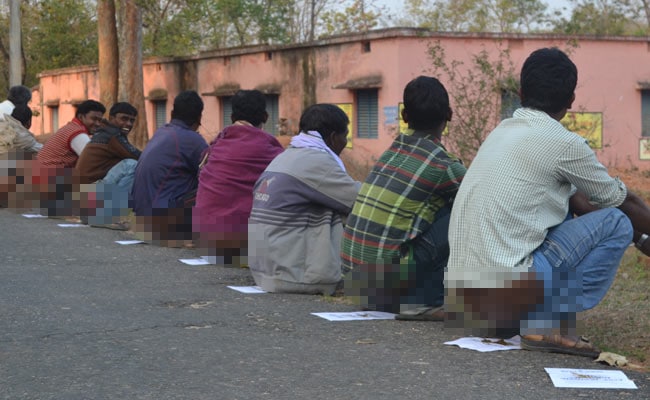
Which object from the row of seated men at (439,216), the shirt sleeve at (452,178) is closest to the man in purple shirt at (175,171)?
the row of seated men at (439,216)

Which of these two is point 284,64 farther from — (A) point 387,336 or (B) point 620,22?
(B) point 620,22

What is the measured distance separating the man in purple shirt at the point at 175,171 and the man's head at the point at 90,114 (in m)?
2.88

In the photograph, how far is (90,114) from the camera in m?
12.5

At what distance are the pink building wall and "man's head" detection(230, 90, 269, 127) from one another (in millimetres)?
11665

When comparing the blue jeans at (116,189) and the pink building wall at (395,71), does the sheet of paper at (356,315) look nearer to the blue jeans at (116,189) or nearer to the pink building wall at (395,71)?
the blue jeans at (116,189)

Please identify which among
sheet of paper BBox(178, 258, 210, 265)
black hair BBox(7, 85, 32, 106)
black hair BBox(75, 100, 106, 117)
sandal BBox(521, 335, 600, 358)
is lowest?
sheet of paper BBox(178, 258, 210, 265)

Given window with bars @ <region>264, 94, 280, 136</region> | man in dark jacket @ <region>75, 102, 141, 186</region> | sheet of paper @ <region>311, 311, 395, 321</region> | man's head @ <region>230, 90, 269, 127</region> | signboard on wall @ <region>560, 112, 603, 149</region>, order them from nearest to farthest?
sheet of paper @ <region>311, 311, 395, 321</region>
man's head @ <region>230, 90, 269, 127</region>
man in dark jacket @ <region>75, 102, 141, 186</region>
signboard on wall @ <region>560, 112, 603, 149</region>
window with bars @ <region>264, 94, 280, 136</region>

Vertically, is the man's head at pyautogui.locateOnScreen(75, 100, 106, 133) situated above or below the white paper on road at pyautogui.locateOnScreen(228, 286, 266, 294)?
above

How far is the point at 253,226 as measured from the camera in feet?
24.2

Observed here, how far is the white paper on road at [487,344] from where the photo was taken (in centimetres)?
519

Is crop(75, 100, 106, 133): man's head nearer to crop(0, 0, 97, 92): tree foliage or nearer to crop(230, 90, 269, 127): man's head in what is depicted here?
crop(230, 90, 269, 127): man's head

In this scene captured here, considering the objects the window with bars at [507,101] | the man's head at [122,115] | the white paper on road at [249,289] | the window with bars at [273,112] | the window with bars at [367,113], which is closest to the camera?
the white paper on road at [249,289]

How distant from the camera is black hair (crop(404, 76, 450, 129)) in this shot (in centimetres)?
604

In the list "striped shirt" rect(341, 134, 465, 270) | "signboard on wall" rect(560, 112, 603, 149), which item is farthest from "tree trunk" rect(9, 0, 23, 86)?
"striped shirt" rect(341, 134, 465, 270)
